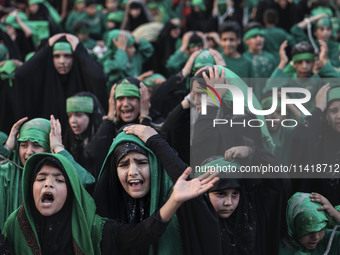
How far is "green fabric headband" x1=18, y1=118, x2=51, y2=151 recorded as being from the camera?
5.12 meters

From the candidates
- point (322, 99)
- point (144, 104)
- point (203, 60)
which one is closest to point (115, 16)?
point (203, 60)

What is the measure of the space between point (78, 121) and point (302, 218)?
2.58 m

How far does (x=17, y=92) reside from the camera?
721 centimetres

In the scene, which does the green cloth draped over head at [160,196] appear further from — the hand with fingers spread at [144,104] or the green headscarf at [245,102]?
the hand with fingers spread at [144,104]

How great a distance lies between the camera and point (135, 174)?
4223 millimetres

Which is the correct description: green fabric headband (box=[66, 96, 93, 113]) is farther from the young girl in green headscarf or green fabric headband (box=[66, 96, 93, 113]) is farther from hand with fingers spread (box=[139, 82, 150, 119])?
the young girl in green headscarf

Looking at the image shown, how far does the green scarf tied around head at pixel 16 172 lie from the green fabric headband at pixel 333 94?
7.60ft

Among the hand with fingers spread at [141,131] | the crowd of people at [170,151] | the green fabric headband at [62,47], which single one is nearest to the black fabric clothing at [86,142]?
the crowd of people at [170,151]

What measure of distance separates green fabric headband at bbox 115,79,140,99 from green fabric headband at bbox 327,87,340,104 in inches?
64.2

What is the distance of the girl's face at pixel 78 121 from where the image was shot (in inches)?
249

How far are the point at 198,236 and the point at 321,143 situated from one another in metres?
1.91

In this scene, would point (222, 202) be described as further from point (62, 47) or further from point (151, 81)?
point (151, 81)

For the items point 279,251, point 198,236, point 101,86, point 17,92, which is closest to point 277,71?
point 101,86

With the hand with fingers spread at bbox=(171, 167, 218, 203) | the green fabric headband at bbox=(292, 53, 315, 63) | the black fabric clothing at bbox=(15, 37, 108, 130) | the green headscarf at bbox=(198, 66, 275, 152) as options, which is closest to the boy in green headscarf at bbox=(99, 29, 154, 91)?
the black fabric clothing at bbox=(15, 37, 108, 130)
